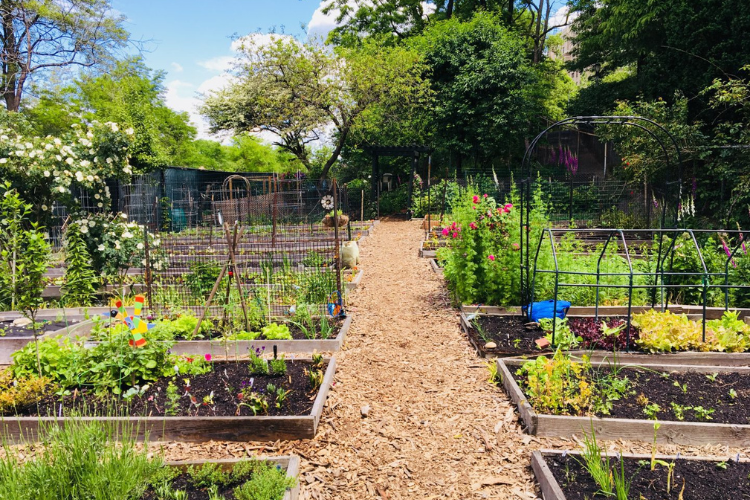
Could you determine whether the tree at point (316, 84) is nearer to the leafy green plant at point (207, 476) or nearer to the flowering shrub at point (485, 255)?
the flowering shrub at point (485, 255)

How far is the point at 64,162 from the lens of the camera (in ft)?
21.7

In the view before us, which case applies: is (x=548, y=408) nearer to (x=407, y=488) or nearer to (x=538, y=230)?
(x=407, y=488)

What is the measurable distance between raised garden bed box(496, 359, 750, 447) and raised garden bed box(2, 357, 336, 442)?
5.34ft

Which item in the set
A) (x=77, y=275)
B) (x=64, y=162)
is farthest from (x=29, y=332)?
(x=64, y=162)

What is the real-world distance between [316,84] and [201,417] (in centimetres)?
Result: 1568

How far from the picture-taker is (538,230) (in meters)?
5.97

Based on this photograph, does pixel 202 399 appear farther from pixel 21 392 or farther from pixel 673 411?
pixel 673 411

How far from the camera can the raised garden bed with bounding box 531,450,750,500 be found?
2463mm

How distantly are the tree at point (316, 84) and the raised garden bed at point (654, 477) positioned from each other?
52.4ft

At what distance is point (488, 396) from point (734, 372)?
6.78 ft

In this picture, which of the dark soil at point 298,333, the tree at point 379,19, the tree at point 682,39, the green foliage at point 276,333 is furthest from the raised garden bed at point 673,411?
the tree at point 379,19

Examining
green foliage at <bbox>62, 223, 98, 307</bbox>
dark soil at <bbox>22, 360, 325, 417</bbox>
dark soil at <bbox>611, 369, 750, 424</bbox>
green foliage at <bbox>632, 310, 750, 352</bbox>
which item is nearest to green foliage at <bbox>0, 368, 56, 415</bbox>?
dark soil at <bbox>22, 360, 325, 417</bbox>

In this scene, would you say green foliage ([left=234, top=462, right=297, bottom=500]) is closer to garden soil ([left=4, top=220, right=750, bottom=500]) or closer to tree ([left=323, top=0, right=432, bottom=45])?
garden soil ([left=4, top=220, right=750, bottom=500])

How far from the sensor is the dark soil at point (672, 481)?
8.05 feet
